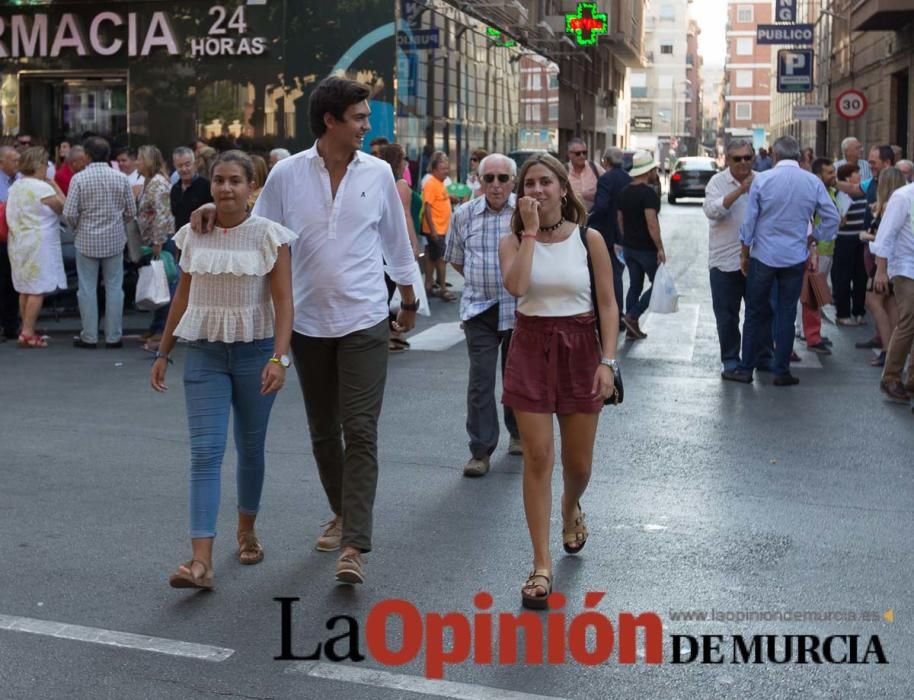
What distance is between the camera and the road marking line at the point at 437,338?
43.4 feet

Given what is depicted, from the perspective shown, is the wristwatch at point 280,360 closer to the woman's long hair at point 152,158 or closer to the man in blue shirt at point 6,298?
the woman's long hair at point 152,158

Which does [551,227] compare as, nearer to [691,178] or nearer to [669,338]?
[669,338]

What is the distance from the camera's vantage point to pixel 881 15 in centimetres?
2653

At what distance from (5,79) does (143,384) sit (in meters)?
14.9

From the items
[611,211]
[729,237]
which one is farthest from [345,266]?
[611,211]

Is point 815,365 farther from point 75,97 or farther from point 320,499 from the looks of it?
point 75,97

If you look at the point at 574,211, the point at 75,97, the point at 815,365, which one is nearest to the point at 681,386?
the point at 815,365

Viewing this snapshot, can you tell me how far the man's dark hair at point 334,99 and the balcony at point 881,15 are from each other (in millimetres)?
22246

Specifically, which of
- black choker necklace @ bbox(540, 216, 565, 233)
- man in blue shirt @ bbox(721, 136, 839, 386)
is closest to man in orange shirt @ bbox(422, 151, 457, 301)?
man in blue shirt @ bbox(721, 136, 839, 386)

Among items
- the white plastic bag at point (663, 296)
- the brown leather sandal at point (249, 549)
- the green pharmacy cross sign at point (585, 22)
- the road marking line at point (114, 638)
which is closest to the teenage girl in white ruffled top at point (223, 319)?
the brown leather sandal at point (249, 549)

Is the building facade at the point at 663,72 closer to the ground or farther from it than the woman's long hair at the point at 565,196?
farther from it

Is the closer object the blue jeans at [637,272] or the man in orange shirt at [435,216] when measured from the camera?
the blue jeans at [637,272]

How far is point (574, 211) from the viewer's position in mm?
5750

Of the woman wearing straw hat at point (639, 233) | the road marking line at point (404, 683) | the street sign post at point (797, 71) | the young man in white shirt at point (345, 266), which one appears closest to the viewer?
the road marking line at point (404, 683)
